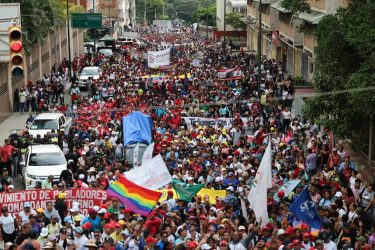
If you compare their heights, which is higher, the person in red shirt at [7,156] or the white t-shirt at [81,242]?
the white t-shirt at [81,242]

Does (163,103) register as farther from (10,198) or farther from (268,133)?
(10,198)

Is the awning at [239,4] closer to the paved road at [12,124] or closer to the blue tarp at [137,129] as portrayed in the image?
the paved road at [12,124]

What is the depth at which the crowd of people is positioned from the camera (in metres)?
16.7

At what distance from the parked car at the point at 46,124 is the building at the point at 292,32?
9.30 meters

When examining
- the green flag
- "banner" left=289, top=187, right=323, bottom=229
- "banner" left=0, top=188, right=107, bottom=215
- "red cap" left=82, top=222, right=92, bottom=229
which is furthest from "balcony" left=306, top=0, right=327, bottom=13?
"red cap" left=82, top=222, right=92, bottom=229

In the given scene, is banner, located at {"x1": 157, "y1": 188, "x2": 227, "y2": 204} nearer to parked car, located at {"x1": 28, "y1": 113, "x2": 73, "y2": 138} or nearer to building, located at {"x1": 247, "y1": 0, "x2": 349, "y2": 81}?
parked car, located at {"x1": 28, "y1": 113, "x2": 73, "y2": 138}

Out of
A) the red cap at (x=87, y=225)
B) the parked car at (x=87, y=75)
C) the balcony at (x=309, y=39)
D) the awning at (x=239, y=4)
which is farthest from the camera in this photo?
the awning at (x=239, y=4)

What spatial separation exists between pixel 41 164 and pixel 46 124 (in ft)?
21.7

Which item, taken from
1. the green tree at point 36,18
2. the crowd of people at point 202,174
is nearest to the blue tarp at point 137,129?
the crowd of people at point 202,174

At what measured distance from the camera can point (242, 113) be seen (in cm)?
3588

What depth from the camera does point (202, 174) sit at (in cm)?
2317

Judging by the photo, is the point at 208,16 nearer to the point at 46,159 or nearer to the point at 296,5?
the point at 296,5

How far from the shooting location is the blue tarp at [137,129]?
28028 mm

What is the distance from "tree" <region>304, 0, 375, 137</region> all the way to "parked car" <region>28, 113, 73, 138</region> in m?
9.38
